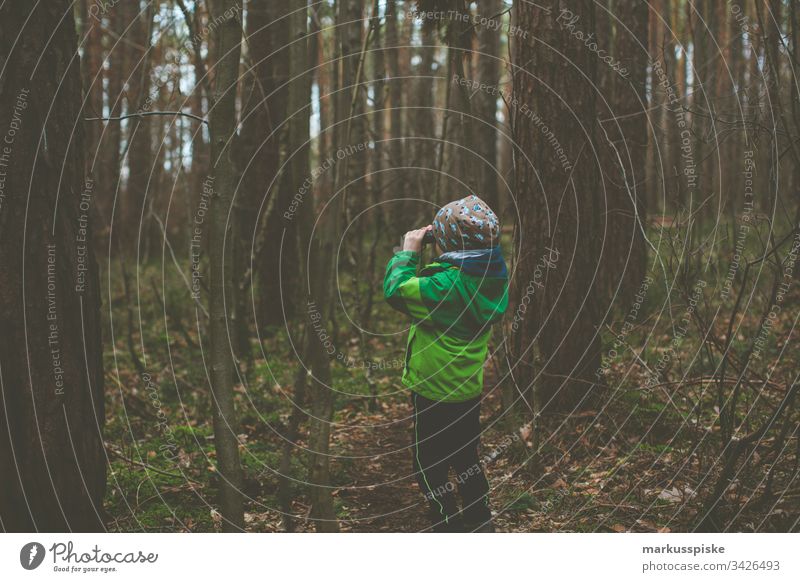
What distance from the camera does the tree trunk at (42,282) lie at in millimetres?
3811

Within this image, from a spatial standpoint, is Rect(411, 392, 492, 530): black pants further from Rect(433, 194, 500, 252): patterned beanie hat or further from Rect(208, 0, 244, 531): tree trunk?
Rect(208, 0, 244, 531): tree trunk

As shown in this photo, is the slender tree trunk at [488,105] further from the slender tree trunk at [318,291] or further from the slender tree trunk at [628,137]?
the slender tree trunk at [318,291]

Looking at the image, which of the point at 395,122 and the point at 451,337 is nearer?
the point at 451,337

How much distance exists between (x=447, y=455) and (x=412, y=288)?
0.99 m

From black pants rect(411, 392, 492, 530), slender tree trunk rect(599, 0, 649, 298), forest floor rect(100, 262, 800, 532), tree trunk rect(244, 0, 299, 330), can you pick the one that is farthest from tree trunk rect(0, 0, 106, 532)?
slender tree trunk rect(599, 0, 649, 298)

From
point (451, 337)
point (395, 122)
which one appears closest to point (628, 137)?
point (451, 337)

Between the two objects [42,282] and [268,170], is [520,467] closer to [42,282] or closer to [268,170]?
[42,282]

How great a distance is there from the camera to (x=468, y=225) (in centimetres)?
410

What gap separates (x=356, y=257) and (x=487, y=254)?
14.1 feet

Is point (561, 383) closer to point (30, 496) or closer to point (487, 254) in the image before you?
point (487, 254)

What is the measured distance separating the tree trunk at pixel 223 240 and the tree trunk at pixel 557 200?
257cm

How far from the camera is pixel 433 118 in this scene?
54.3ft

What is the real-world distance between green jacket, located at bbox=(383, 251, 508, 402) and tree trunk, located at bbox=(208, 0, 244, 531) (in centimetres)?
94
